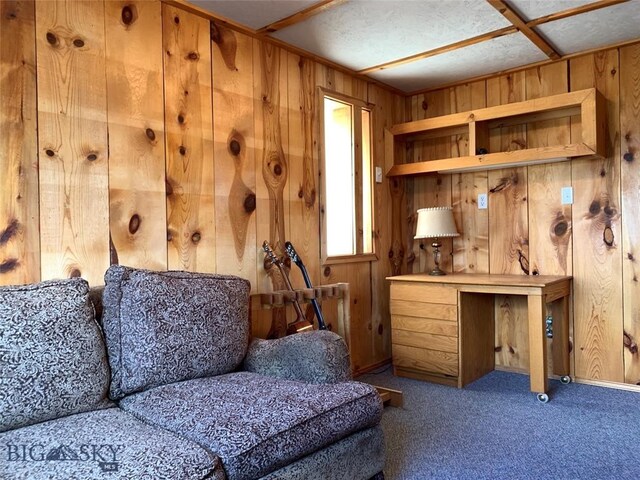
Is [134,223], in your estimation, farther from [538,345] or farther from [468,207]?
[468,207]

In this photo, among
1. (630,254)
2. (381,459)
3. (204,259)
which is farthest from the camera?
(630,254)

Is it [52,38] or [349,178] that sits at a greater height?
[52,38]

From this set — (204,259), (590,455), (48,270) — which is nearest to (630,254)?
(590,455)

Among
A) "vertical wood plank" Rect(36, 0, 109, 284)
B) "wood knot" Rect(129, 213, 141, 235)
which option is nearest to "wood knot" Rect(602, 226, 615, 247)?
"wood knot" Rect(129, 213, 141, 235)

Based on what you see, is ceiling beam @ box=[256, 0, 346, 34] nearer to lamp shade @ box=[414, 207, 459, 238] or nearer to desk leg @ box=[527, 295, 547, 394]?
lamp shade @ box=[414, 207, 459, 238]

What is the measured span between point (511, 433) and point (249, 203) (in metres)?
1.86

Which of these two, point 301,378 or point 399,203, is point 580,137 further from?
point 301,378

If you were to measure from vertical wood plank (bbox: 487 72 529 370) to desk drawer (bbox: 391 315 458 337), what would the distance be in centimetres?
68

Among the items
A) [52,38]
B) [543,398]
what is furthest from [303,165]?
[543,398]

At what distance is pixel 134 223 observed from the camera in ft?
7.38

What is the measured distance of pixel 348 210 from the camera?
3631mm

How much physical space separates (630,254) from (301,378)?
2.44m

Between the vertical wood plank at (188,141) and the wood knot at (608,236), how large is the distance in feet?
8.42

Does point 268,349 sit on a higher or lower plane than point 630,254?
lower
